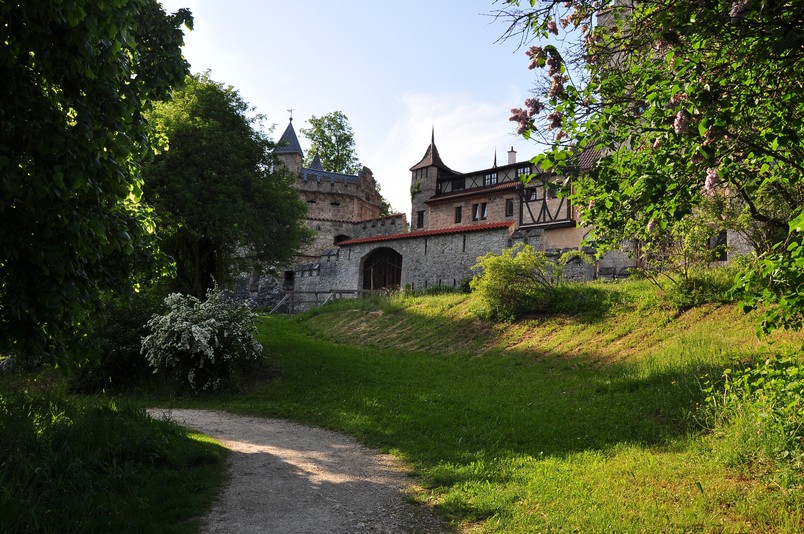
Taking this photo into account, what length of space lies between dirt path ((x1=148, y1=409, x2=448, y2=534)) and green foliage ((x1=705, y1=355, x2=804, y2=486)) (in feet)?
9.90

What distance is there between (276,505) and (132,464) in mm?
1616

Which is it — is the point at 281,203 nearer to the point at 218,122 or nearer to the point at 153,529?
the point at 218,122

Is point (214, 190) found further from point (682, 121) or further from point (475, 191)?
point (475, 191)

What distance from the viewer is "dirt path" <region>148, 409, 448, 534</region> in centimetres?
495

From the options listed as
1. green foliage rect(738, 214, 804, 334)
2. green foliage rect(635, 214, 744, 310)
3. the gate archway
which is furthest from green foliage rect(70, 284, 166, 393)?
the gate archway

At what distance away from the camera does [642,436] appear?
7078 mm

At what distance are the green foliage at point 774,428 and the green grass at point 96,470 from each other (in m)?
5.11

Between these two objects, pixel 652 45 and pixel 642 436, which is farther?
pixel 642 436

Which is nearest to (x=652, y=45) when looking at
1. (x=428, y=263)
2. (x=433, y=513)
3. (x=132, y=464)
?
(x=433, y=513)

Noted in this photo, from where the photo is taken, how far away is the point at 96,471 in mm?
5402

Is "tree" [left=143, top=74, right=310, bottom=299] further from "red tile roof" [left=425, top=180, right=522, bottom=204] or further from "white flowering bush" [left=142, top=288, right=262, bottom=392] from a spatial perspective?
"red tile roof" [left=425, top=180, right=522, bottom=204]

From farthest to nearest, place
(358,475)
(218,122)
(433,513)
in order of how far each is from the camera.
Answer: (218,122) < (358,475) < (433,513)

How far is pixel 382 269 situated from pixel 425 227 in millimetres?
9446

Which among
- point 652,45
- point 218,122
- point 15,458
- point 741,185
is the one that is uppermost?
point 218,122
